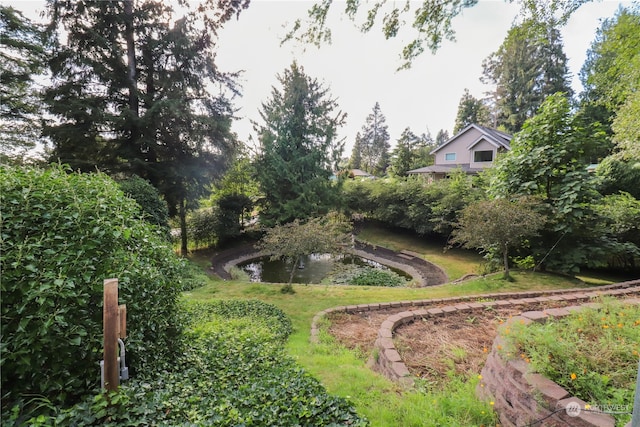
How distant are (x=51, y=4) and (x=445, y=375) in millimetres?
13489

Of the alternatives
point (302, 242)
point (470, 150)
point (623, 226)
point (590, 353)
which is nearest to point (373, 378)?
point (590, 353)

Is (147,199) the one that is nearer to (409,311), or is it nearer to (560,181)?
(409,311)

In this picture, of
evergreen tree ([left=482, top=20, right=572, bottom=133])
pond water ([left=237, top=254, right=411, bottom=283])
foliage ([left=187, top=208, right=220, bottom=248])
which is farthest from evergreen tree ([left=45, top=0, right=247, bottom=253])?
evergreen tree ([left=482, top=20, right=572, bottom=133])

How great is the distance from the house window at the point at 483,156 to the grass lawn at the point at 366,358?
12972mm

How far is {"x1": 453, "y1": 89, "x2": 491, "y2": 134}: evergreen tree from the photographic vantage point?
28.4m

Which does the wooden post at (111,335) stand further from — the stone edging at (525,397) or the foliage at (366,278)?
the foliage at (366,278)

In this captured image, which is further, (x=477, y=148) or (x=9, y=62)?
(x=477, y=148)

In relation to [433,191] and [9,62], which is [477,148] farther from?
[9,62]

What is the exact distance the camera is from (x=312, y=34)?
13.3 ft

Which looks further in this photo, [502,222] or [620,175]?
[620,175]

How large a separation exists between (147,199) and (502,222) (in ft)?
31.9

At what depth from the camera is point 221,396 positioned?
2.15m

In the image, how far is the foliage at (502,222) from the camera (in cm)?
646

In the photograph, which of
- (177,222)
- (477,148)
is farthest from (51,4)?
(477,148)
